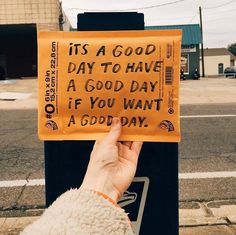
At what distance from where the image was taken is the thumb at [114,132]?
1.42m

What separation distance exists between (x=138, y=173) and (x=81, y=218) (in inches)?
46.0

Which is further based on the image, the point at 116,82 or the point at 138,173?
the point at 138,173

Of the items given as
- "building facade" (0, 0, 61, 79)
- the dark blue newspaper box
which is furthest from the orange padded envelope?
"building facade" (0, 0, 61, 79)

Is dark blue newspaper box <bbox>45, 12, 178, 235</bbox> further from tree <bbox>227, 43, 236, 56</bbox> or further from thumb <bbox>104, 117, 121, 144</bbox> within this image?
tree <bbox>227, 43, 236, 56</bbox>

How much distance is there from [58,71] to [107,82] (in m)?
0.21

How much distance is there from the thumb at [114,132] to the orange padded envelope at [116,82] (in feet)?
0.09

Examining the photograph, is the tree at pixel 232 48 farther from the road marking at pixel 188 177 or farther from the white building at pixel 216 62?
the road marking at pixel 188 177

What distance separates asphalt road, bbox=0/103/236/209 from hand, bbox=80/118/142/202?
2.91m

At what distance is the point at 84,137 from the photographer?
1.56 m

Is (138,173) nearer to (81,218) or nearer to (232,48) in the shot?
(81,218)

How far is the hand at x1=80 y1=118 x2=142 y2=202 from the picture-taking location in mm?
1116

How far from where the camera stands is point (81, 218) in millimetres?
759

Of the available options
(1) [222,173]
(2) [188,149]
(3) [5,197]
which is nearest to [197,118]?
(2) [188,149]

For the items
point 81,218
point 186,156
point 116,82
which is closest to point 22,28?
point 186,156
